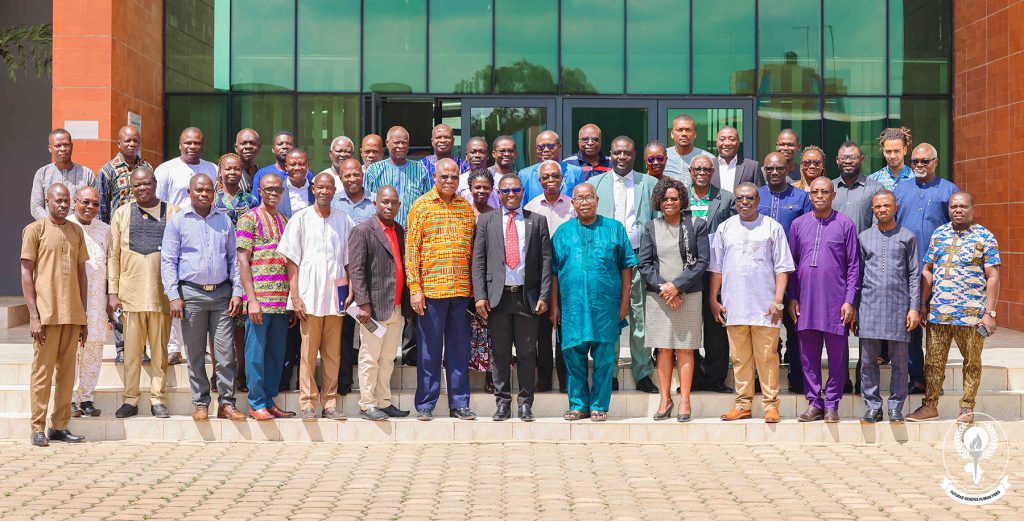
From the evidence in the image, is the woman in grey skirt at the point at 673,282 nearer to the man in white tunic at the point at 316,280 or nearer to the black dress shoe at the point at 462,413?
the black dress shoe at the point at 462,413

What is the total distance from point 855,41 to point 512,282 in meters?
9.12

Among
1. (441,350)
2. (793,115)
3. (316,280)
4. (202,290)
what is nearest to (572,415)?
(441,350)

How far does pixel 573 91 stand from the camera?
52.4 feet

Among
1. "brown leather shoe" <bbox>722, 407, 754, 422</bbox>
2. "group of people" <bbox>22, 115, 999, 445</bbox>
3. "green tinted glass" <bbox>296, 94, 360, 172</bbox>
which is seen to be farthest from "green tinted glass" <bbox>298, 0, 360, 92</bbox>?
"brown leather shoe" <bbox>722, 407, 754, 422</bbox>

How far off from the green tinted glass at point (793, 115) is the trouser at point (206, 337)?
368 inches

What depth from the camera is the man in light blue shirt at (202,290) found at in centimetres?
898

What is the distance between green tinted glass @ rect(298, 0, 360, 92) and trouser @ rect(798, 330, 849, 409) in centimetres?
888

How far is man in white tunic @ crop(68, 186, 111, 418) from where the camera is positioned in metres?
9.27

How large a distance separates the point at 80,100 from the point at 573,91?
649 cm

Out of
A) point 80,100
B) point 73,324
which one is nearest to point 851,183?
point 73,324

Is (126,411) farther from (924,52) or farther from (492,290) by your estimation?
(924,52)

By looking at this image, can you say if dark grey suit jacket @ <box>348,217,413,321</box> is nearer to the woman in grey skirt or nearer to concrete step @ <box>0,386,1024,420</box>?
concrete step @ <box>0,386,1024,420</box>

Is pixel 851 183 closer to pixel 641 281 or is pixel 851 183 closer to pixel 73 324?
pixel 641 281

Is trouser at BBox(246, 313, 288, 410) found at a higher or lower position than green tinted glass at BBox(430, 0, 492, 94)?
lower
